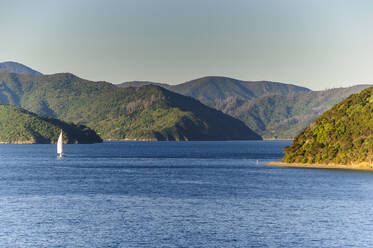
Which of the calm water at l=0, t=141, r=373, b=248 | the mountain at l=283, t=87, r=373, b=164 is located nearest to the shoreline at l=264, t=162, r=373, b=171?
the mountain at l=283, t=87, r=373, b=164

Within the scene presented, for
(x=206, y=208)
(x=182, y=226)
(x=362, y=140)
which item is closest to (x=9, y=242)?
(x=182, y=226)

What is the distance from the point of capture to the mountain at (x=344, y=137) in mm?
174750

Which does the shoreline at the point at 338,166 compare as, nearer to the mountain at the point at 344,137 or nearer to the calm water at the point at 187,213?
the mountain at the point at 344,137

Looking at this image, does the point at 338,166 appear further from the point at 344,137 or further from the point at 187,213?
the point at 187,213

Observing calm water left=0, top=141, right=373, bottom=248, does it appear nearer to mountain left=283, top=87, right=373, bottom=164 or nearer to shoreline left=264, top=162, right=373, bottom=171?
shoreline left=264, top=162, right=373, bottom=171

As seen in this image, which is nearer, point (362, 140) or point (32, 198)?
point (32, 198)

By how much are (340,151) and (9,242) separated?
450ft

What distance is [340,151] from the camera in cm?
18150

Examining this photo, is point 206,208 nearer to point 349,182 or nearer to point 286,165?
point 349,182

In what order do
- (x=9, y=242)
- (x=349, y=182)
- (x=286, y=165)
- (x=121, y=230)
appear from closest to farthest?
(x=9, y=242) → (x=121, y=230) → (x=349, y=182) → (x=286, y=165)

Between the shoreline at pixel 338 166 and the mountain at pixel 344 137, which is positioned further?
the mountain at pixel 344 137

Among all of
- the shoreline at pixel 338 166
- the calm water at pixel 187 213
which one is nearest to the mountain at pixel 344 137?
the shoreline at pixel 338 166

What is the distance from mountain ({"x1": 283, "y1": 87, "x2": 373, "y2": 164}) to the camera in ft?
573

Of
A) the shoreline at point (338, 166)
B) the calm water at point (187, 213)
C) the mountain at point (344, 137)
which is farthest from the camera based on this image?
the mountain at point (344, 137)
